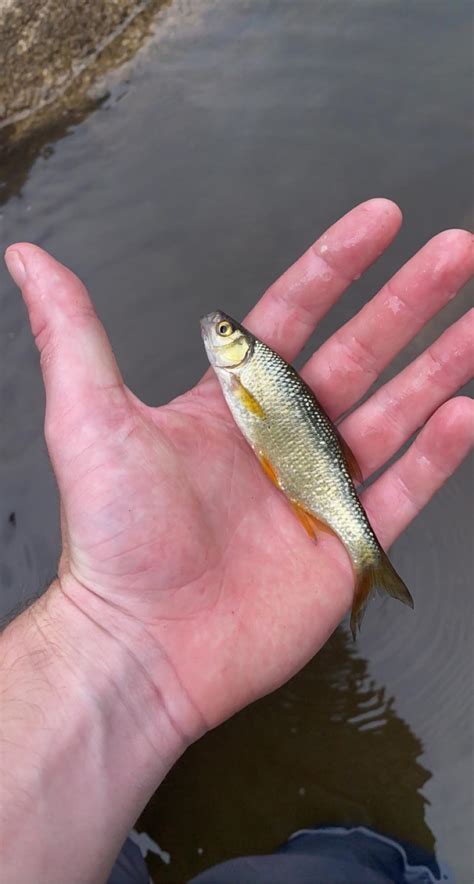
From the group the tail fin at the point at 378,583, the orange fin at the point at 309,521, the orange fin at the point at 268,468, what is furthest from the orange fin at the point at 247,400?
the tail fin at the point at 378,583

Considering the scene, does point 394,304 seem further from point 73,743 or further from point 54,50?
point 54,50

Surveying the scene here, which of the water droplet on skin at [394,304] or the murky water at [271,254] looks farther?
the murky water at [271,254]

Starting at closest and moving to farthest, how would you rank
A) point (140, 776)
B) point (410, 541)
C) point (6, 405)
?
point (140, 776)
point (410, 541)
point (6, 405)

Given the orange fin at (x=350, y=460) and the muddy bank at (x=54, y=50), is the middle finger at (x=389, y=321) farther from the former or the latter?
the muddy bank at (x=54, y=50)

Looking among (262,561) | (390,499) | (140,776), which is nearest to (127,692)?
(140,776)

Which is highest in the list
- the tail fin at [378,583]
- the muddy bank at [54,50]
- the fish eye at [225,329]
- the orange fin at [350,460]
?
the muddy bank at [54,50]

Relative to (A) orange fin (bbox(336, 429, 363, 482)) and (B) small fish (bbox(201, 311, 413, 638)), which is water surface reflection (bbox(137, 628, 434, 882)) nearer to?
(B) small fish (bbox(201, 311, 413, 638))

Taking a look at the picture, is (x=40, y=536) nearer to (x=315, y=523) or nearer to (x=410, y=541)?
(x=315, y=523)
